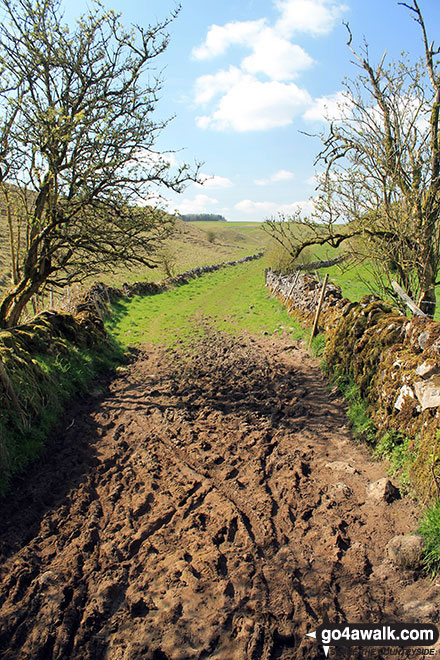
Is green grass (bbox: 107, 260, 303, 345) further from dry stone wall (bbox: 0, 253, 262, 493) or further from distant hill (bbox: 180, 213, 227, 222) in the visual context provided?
distant hill (bbox: 180, 213, 227, 222)

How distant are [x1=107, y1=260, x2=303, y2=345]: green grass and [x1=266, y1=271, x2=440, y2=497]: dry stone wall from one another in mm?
4296

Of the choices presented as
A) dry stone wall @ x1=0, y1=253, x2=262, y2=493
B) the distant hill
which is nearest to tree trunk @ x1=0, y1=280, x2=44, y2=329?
dry stone wall @ x1=0, y1=253, x2=262, y2=493

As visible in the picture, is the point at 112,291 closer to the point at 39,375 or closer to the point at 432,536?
the point at 39,375

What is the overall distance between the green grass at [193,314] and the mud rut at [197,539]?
6382mm

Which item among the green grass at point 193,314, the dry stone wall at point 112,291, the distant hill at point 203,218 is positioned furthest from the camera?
the distant hill at point 203,218

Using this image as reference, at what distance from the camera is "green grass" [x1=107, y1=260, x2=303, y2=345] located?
13.9 meters

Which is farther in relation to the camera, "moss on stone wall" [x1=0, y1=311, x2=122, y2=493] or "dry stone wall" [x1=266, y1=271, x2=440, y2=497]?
"moss on stone wall" [x1=0, y1=311, x2=122, y2=493]

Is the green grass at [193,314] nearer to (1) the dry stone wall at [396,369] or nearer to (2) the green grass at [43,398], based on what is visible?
(2) the green grass at [43,398]

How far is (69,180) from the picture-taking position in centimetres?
912

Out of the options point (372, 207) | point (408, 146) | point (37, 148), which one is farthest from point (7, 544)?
point (408, 146)

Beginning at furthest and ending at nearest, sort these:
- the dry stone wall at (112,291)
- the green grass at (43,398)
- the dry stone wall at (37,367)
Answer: the dry stone wall at (112,291) < the dry stone wall at (37,367) < the green grass at (43,398)

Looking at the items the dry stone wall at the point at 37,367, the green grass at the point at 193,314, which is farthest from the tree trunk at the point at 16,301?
the green grass at the point at 193,314

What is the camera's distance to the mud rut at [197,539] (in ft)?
10.5

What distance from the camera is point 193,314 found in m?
17.7
